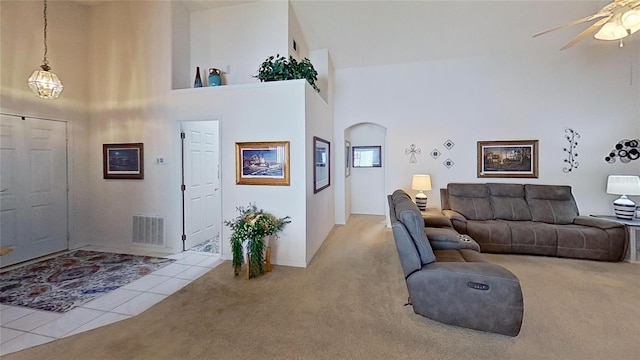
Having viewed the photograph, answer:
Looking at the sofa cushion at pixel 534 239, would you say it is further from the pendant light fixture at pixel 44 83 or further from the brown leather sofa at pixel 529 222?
the pendant light fixture at pixel 44 83

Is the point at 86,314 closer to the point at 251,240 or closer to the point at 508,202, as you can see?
the point at 251,240

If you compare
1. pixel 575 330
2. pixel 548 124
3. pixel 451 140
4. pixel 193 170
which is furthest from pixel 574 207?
pixel 193 170

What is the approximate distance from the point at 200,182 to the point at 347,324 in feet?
11.4

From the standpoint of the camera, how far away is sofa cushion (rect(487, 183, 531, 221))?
14.7ft

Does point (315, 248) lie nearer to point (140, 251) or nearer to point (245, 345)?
point (245, 345)

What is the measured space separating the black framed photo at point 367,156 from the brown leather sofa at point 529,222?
229cm

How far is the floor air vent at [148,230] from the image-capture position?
438 centimetres

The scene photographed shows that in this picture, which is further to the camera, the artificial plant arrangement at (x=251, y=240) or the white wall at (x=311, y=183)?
the white wall at (x=311, y=183)

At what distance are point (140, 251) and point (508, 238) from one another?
18.9ft

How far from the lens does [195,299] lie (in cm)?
284

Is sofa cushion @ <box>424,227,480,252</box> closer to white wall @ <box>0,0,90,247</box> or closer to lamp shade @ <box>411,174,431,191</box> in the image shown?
lamp shade @ <box>411,174,431,191</box>

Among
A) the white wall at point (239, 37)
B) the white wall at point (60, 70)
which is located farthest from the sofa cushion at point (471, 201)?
the white wall at point (60, 70)

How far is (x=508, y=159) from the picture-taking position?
5160mm

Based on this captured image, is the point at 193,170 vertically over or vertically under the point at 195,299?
over
